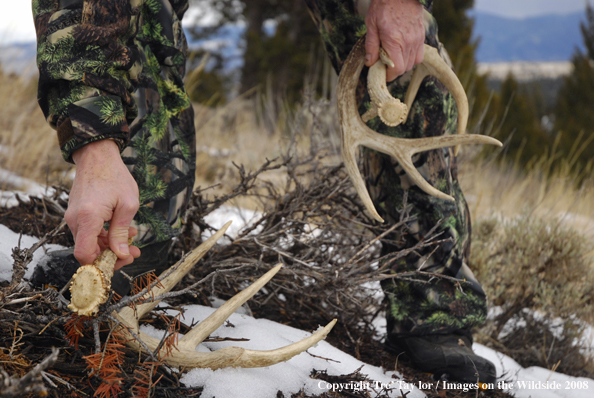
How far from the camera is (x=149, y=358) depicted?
1196 millimetres

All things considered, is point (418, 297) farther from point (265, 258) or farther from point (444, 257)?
point (265, 258)

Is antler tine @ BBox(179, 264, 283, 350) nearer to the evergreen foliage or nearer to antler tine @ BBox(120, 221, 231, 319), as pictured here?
antler tine @ BBox(120, 221, 231, 319)

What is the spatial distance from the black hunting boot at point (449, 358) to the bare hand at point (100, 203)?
3.84ft

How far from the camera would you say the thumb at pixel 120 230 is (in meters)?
1.05

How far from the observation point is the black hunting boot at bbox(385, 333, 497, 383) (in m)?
1.67

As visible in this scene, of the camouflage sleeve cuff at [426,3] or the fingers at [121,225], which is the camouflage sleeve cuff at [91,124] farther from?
the camouflage sleeve cuff at [426,3]

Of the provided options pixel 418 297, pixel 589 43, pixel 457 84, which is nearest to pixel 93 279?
pixel 418 297

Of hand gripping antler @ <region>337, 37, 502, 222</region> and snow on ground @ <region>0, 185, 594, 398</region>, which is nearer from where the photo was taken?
snow on ground @ <region>0, 185, 594, 398</region>

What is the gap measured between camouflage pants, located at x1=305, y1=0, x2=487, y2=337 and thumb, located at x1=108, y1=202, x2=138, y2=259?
41.2 inches

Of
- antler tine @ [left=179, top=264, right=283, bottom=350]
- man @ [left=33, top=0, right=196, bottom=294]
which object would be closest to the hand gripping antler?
antler tine @ [left=179, top=264, right=283, bottom=350]

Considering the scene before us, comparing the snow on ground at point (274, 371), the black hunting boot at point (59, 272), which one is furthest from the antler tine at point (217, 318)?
the black hunting boot at point (59, 272)

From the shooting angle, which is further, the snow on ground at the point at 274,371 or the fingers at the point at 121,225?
the snow on ground at the point at 274,371

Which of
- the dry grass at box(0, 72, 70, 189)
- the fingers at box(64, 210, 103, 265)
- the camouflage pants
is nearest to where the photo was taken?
the fingers at box(64, 210, 103, 265)

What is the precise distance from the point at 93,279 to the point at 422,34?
4.13ft
